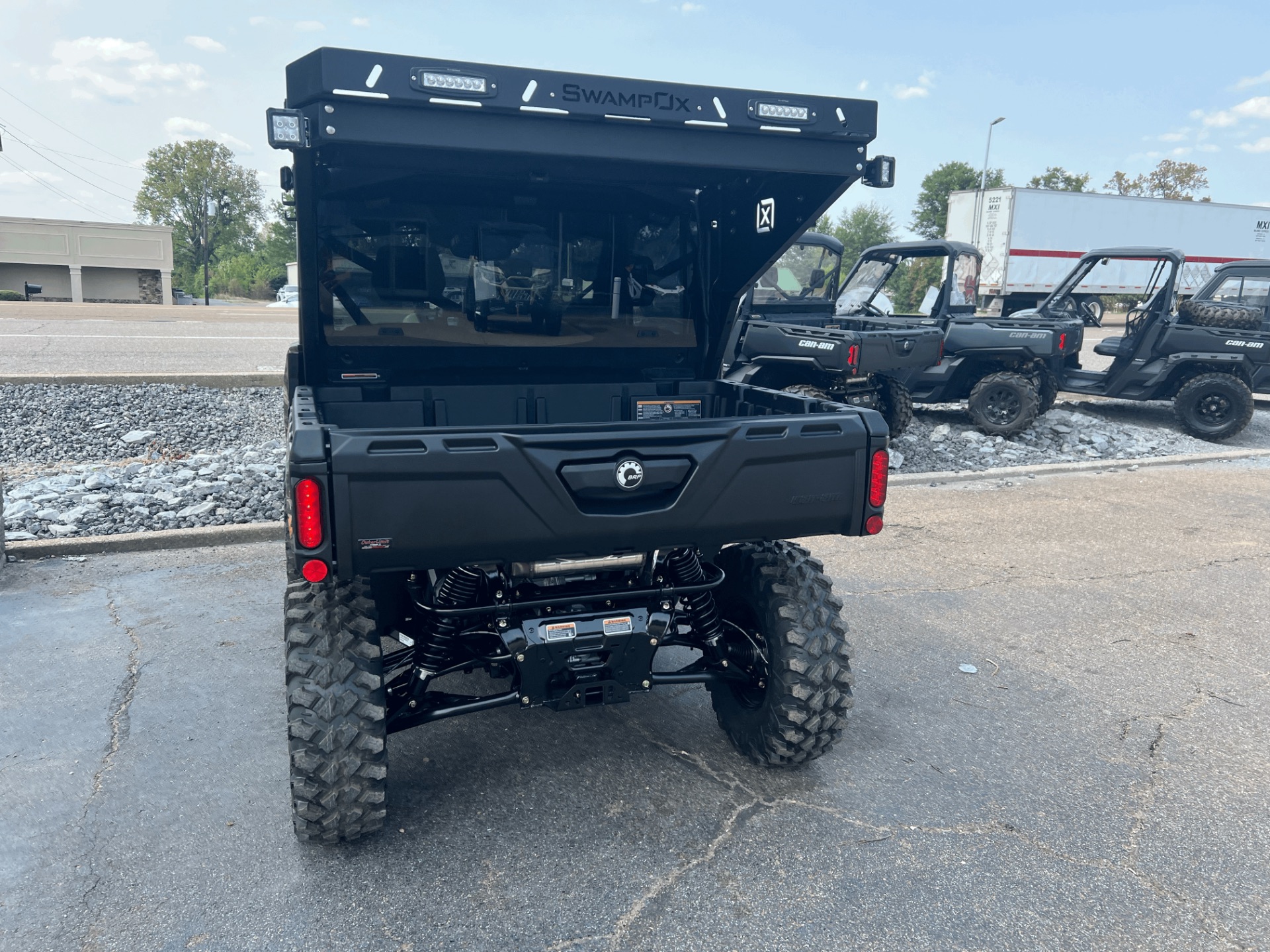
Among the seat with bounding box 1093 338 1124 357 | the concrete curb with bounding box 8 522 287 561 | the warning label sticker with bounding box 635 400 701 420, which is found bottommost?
the concrete curb with bounding box 8 522 287 561

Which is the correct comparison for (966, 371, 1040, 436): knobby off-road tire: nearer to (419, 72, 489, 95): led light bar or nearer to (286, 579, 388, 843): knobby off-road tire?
(419, 72, 489, 95): led light bar

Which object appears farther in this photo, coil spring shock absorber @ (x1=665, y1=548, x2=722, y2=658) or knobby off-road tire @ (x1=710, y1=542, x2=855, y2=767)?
coil spring shock absorber @ (x1=665, y1=548, x2=722, y2=658)

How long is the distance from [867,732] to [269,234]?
332 ft

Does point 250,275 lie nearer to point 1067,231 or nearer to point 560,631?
point 1067,231

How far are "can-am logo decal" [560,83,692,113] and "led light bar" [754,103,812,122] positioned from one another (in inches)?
11.2

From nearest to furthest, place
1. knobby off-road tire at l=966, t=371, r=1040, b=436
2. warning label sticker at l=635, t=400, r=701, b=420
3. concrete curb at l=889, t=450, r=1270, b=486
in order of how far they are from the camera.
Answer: warning label sticker at l=635, t=400, r=701, b=420 → concrete curb at l=889, t=450, r=1270, b=486 → knobby off-road tire at l=966, t=371, r=1040, b=436

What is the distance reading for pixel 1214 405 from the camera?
11.6 meters

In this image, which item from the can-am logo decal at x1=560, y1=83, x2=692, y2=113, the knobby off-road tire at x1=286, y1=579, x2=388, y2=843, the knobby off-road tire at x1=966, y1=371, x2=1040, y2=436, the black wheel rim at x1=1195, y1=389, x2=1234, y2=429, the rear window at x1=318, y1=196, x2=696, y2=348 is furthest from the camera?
the black wheel rim at x1=1195, y1=389, x2=1234, y2=429

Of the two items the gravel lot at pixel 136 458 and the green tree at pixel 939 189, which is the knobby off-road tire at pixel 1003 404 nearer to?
the gravel lot at pixel 136 458

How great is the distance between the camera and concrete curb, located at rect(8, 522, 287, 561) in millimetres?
5789

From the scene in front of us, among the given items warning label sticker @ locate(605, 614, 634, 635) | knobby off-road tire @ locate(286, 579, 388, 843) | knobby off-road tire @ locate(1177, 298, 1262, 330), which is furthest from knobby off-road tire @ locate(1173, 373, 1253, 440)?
knobby off-road tire @ locate(286, 579, 388, 843)

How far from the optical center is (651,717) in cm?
403

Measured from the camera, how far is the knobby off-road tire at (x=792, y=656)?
10.9 feet

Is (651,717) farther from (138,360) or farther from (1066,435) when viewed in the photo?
(138,360)
